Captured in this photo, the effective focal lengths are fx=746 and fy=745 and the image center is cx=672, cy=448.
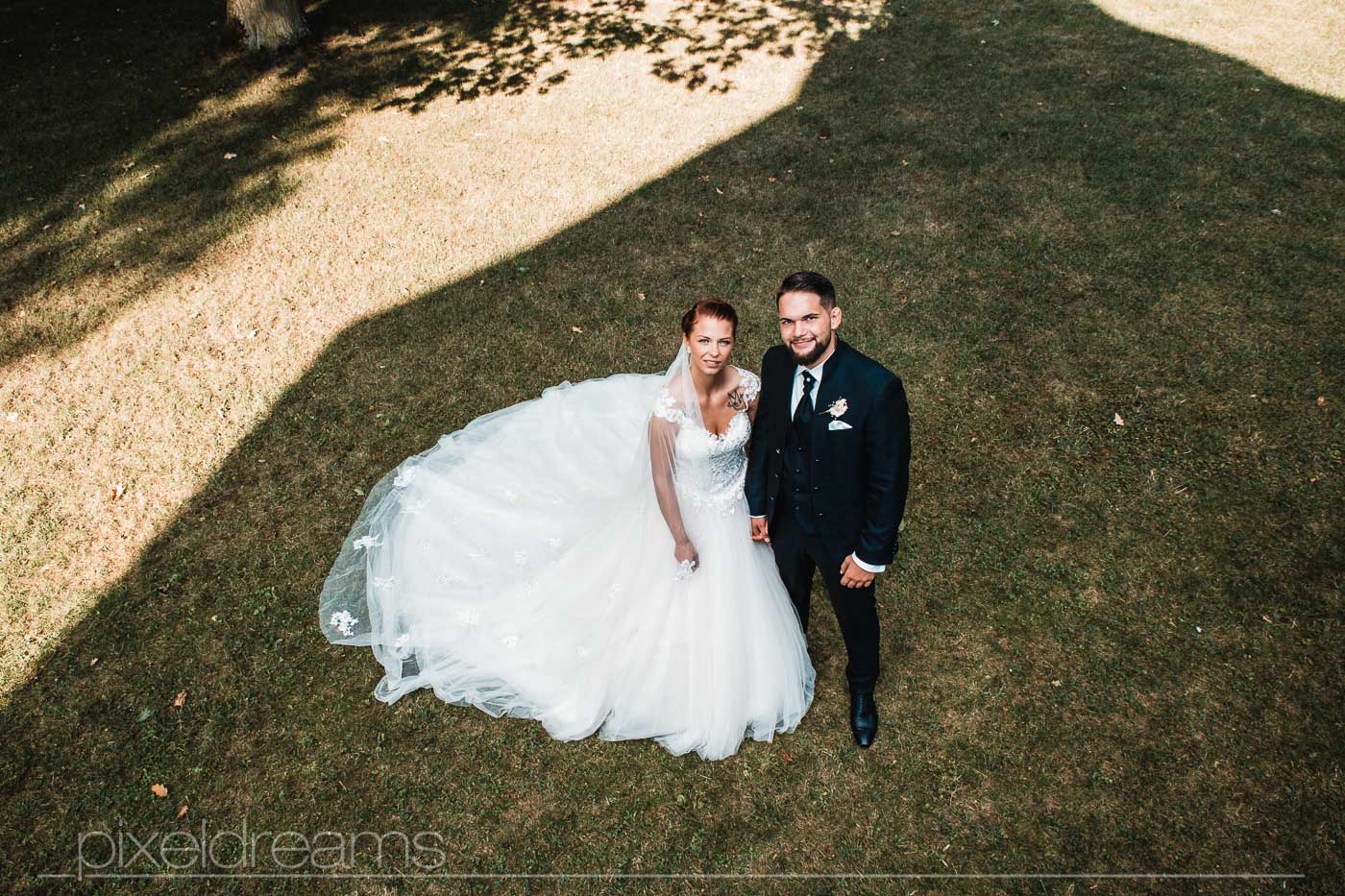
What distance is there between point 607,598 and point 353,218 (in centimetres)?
668

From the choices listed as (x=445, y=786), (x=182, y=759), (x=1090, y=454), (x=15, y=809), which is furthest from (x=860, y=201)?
(x=15, y=809)

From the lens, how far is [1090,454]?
20.0 feet

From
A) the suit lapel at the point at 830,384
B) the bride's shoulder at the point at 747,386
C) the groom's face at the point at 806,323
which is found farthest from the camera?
the bride's shoulder at the point at 747,386

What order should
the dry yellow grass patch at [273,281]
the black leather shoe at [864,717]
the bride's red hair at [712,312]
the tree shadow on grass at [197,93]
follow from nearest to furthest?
the bride's red hair at [712,312] → the black leather shoe at [864,717] → the dry yellow grass patch at [273,281] → the tree shadow on grass at [197,93]

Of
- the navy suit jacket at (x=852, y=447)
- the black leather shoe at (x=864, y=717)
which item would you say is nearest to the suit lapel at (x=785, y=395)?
the navy suit jacket at (x=852, y=447)

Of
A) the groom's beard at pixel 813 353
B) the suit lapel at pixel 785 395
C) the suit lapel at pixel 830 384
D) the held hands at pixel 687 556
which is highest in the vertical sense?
the groom's beard at pixel 813 353

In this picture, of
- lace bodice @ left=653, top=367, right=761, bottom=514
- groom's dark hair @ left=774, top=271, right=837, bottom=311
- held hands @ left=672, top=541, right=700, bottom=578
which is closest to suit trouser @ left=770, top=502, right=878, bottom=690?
lace bodice @ left=653, top=367, right=761, bottom=514

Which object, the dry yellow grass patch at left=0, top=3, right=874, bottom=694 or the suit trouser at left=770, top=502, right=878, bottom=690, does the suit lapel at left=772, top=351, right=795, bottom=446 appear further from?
the dry yellow grass patch at left=0, top=3, right=874, bottom=694

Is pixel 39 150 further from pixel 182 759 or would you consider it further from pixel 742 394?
pixel 742 394

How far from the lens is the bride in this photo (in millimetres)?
4242

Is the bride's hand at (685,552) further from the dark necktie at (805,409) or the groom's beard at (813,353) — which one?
the groom's beard at (813,353)

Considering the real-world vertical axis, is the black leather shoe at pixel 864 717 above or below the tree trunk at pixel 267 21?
below

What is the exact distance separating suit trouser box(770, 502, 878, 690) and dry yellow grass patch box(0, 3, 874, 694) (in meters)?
3.58

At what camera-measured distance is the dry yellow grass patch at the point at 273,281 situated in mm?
5969
